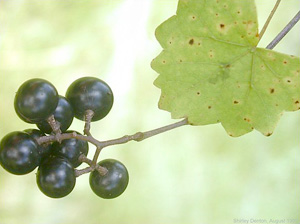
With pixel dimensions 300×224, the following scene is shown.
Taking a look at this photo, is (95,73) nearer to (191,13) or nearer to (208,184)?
(208,184)

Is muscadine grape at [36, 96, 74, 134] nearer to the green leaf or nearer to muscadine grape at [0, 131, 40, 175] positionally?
muscadine grape at [0, 131, 40, 175]

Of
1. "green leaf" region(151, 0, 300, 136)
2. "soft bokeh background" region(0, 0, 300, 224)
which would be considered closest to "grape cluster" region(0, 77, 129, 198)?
"green leaf" region(151, 0, 300, 136)

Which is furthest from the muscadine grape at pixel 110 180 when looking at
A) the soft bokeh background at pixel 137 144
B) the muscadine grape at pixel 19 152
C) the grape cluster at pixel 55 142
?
the soft bokeh background at pixel 137 144

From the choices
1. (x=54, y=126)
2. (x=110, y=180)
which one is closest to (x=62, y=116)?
(x=54, y=126)

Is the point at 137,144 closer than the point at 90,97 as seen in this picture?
No

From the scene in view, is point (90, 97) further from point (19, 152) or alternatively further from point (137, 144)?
point (137, 144)

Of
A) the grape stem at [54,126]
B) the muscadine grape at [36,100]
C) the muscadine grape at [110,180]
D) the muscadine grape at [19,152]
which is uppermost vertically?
the muscadine grape at [36,100]

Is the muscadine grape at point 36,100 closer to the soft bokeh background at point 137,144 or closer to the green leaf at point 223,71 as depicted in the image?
the green leaf at point 223,71
